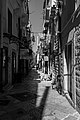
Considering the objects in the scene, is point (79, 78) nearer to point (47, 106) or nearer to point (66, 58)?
point (47, 106)

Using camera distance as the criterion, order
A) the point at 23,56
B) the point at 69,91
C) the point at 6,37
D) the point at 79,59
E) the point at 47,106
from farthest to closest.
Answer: the point at 23,56, the point at 6,37, the point at 69,91, the point at 47,106, the point at 79,59

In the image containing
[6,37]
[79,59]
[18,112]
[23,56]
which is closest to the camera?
[79,59]

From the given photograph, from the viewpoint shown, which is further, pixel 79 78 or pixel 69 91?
pixel 69 91

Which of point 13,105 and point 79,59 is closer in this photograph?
point 79,59

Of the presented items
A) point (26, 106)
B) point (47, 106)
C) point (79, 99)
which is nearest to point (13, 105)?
point (26, 106)

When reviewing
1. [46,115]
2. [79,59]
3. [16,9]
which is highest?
[16,9]

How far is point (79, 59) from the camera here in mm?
5375

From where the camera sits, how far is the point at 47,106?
6527 mm

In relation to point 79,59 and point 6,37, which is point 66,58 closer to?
point 79,59

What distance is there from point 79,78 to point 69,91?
292cm

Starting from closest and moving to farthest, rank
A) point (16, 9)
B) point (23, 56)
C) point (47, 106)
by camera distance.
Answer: point (47, 106) → point (16, 9) → point (23, 56)

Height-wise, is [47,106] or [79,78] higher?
[79,78]

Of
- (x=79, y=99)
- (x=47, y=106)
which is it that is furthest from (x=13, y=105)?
(x=79, y=99)

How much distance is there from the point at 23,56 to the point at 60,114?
1157cm
